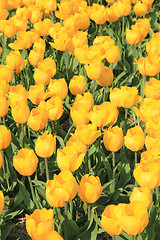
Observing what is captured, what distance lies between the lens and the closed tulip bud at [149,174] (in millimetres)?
1937

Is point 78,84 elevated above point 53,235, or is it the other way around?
point 78,84

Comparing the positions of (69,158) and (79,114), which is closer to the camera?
(69,158)

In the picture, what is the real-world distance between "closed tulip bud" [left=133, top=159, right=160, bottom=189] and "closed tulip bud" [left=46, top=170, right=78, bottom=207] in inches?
13.1

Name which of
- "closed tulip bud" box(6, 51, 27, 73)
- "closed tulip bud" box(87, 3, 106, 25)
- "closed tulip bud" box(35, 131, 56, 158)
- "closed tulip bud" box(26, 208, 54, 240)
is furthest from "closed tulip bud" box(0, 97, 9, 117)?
"closed tulip bud" box(87, 3, 106, 25)

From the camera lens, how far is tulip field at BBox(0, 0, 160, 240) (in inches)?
74.4

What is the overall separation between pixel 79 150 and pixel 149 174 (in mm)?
516

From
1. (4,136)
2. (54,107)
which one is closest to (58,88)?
(54,107)

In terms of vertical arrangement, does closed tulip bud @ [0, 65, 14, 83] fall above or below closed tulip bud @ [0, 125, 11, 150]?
above

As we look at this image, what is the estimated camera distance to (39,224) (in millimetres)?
1692

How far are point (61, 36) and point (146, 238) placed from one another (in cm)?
214

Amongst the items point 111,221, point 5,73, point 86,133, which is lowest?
point 111,221

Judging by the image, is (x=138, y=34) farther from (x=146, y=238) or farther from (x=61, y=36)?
(x=146, y=238)

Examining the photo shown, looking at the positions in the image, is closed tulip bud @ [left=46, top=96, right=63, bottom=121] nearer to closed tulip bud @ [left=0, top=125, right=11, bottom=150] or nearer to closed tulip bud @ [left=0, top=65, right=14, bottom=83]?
closed tulip bud @ [left=0, top=125, right=11, bottom=150]

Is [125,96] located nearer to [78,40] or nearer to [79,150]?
[79,150]
